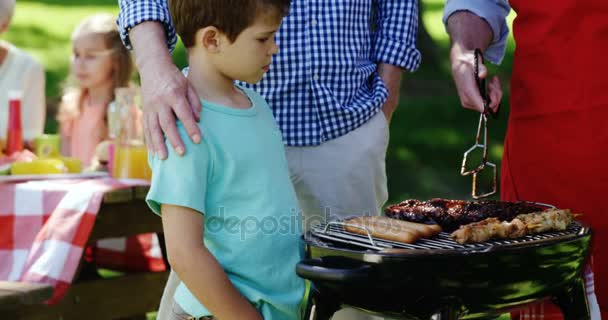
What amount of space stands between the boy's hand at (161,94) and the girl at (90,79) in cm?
335

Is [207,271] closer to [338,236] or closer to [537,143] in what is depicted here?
[338,236]

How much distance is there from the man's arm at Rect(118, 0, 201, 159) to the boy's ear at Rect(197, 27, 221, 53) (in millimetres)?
111

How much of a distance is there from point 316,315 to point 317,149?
888mm

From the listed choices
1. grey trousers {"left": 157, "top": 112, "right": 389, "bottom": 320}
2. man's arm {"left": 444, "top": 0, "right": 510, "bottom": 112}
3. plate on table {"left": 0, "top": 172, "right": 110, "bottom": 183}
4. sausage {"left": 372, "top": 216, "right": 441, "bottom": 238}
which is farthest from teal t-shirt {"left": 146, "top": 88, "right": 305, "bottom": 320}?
plate on table {"left": 0, "top": 172, "right": 110, "bottom": 183}

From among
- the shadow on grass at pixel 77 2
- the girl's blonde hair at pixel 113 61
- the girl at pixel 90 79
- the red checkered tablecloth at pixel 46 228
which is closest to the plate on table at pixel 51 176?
the red checkered tablecloth at pixel 46 228

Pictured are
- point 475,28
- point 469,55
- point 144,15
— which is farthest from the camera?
point 475,28

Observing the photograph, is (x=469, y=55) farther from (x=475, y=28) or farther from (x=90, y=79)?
(x=90, y=79)

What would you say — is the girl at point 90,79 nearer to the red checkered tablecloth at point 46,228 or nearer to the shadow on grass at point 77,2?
the red checkered tablecloth at point 46,228

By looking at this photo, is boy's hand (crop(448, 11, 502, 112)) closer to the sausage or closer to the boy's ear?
the sausage

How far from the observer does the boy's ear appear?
245 cm

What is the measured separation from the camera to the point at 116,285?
4.94 m

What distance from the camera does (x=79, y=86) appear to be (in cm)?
625

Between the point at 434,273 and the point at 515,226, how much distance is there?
33 cm

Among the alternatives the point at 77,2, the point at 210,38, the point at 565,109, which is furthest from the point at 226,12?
the point at 77,2
